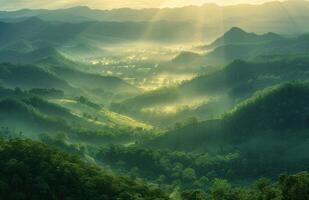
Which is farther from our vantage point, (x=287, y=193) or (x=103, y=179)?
(x=103, y=179)

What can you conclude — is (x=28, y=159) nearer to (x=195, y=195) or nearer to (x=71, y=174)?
(x=71, y=174)

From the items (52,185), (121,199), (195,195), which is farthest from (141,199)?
(52,185)

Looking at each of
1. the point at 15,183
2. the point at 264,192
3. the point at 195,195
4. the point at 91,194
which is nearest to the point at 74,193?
the point at 91,194

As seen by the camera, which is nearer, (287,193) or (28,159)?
(287,193)

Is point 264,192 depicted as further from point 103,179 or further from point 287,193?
point 103,179

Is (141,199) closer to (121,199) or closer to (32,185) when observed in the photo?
(121,199)

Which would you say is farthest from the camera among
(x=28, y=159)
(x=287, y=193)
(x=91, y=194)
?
(x=28, y=159)

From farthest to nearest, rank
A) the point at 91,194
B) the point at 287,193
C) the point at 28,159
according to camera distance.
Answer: the point at 28,159 → the point at 91,194 → the point at 287,193
